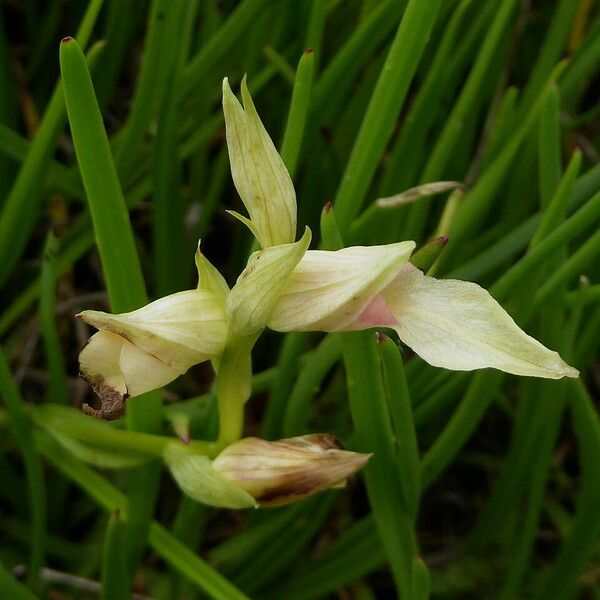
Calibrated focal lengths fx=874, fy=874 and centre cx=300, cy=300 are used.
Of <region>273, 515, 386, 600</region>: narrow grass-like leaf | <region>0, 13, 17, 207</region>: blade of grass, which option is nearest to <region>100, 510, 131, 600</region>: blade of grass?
<region>273, 515, 386, 600</region>: narrow grass-like leaf

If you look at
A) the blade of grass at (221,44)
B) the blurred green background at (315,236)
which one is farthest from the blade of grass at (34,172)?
the blade of grass at (221,44)

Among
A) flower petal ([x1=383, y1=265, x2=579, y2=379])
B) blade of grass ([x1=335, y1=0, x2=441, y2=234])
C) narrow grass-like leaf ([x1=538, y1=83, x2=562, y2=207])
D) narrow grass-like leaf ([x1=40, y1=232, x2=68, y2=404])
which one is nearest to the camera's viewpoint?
flower petal ([x1=383, y1=265, x2=579, y2=379])

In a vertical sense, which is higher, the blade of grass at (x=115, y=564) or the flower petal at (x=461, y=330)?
the flower petal at (x=461, y=330)

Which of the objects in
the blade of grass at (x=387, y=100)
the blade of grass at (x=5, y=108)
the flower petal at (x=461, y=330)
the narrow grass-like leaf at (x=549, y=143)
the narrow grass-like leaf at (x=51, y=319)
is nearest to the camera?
the flower petal at (x=461, y=330)

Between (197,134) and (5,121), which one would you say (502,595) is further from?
(5,121)

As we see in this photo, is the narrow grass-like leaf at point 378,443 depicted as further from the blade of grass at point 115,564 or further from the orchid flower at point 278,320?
the blade of grass at point 115,564

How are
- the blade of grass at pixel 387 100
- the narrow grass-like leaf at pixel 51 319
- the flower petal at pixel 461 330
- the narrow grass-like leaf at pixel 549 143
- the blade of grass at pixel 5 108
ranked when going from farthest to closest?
the blade of grass at pixel 5 108
the narrow grass-like leaf at pixel 51 319
the narrow grass-like leaf at pixel 549 143
the blade of grass at pixel 387 100
the flower petal at pixel 461 330

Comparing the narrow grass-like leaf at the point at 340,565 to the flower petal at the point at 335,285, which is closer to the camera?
the flower petal at the point at 335,285

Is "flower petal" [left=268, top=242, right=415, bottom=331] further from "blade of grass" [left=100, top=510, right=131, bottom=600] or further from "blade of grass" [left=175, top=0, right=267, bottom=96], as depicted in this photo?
"blade of grass" [left=175, top=0, right=267, bottom=96]
